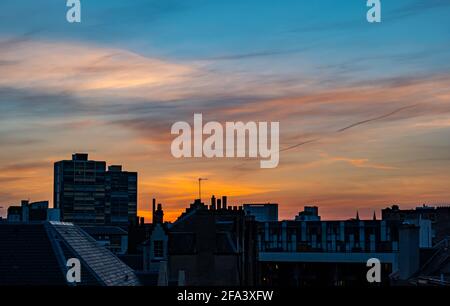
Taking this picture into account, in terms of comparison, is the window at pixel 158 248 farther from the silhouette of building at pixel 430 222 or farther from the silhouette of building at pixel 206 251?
the silhouette of building at pixel 430 222

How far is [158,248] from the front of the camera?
72938mm

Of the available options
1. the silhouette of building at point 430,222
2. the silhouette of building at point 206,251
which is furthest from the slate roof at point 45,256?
the silhouette of building at point 430,222

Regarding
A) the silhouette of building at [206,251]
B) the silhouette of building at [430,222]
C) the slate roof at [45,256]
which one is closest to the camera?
the slate roof at [45,256]

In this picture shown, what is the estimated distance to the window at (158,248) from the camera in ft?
237

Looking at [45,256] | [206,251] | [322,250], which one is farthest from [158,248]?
[322,250]

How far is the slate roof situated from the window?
31309mm

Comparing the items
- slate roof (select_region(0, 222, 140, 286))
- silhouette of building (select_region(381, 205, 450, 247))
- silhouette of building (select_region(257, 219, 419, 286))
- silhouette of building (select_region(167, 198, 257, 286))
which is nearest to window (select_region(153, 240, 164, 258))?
silhouette of building (select_region(167, 198, 257, 286))

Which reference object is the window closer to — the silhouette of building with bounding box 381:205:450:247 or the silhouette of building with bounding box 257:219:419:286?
the silhouette of building with bounding box 381:205:450:247

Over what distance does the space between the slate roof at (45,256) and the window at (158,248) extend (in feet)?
103

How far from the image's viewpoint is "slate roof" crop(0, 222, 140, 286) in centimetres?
3456

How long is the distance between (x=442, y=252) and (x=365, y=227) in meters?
96.1

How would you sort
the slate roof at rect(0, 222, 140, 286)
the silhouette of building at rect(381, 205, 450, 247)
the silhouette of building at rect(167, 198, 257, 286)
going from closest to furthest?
the slate roof at rect(0, 222, 140, 286)
the silhouette of building at rect(167, 198, 257, 286)
the silhouette of building at rect(381, 205, 450, 247)
